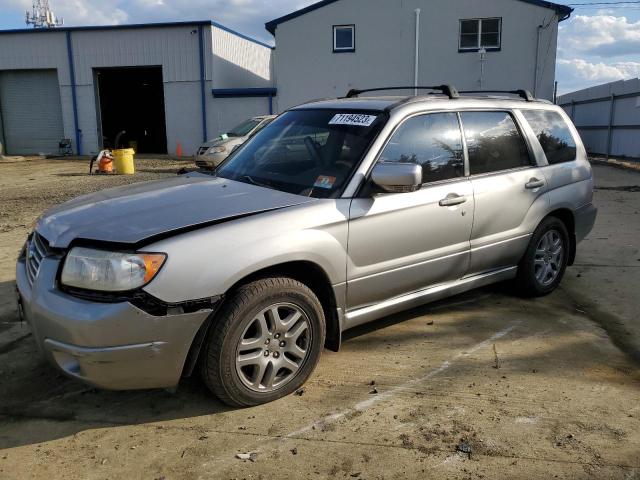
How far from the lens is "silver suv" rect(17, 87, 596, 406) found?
2.86 metres

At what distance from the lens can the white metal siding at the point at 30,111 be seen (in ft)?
85.6

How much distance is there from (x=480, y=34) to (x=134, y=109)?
1920cm

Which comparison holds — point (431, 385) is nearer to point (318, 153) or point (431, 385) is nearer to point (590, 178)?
point (318, 153)

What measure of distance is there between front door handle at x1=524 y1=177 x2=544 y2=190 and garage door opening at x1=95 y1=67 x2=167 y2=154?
25562 mm

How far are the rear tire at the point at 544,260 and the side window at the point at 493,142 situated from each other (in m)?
0.68

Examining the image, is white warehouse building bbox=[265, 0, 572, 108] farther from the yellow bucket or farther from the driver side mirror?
the driver side mirror

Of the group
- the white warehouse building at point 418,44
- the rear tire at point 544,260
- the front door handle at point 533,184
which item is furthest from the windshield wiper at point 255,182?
the white warehouse building at point 418,44

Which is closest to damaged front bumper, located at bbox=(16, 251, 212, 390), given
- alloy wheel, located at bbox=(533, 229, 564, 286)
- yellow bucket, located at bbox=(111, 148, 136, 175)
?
alloy wheel, located at bbox=(533, 229, 564, 286)

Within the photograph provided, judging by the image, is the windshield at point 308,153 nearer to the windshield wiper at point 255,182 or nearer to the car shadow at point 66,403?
the windshield wiper at point 255,182

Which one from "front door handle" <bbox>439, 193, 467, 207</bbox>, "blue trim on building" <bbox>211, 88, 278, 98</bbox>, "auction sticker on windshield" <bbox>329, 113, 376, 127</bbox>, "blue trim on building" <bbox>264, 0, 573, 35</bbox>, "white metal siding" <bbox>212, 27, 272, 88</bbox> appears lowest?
"front door handle" <bbox>439, 193, 467, 207</bbox>

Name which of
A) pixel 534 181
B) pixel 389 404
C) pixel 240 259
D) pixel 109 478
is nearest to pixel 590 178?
pixel 534 181

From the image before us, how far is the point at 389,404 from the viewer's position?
133 inches

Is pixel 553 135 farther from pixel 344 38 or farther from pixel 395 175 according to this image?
pixel 344 38

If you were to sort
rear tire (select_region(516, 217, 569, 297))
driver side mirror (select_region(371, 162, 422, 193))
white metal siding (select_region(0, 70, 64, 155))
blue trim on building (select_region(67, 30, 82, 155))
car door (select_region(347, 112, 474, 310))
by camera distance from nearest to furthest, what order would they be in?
driver side mirror (select_region(371, 162, 422, 193)) < car door (select_region(347, 112, 474, 310)) < rear tire (select_region(516, 217, 569, 297)) < blue trim on building (select_region(67, 30, 82, 155)) < white metal siding (select_region(0, 70, 64, 155))
